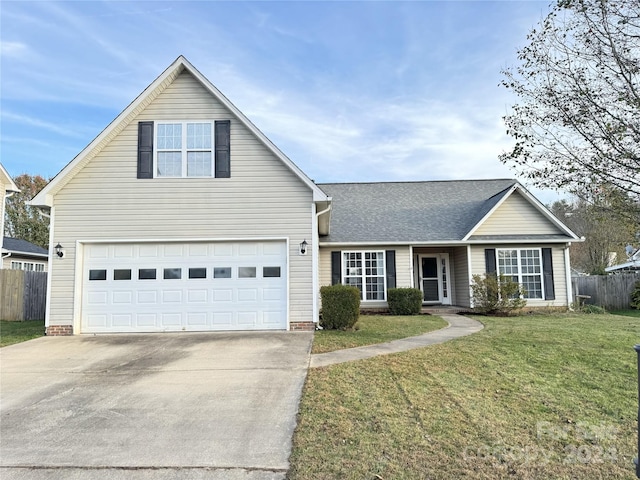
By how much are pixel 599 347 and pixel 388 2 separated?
10115mm

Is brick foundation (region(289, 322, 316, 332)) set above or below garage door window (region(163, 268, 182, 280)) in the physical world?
below

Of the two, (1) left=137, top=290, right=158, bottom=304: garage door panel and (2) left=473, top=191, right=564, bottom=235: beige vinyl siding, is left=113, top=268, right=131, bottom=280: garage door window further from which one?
(2) left=473, top=191, right=564, bottom=235: beige vinyl siding

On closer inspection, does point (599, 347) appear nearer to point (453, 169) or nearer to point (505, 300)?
point (505, 300)

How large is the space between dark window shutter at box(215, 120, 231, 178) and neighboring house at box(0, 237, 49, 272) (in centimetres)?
1582

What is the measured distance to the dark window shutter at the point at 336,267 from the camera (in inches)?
599

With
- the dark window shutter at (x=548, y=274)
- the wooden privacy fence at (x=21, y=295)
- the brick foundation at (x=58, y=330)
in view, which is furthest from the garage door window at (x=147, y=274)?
the dark window shutter at (x=548, y=274)

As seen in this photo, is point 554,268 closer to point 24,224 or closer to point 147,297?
point 147,297

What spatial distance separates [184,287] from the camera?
10438mm

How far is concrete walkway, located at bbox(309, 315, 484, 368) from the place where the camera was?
709cm

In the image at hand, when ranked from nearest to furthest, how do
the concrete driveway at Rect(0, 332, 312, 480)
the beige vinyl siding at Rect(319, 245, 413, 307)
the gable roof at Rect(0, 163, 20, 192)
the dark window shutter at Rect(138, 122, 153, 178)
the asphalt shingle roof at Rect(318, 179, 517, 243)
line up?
the concrete driveway at Rect(0, 332, 312, 480) < the dark window shutter at Rect(138, 122, 153, 178) < the beige vinyl siding at Rect(319, 245, 413, 307) < the asphalt shingle roof at Rect(318, 179, 517, 243) < the gable roof at Rect(0, 163, 20, 192)

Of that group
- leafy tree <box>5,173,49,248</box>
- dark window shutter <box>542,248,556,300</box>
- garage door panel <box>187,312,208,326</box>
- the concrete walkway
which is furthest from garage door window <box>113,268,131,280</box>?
leafy tree <box>5,173,49,248</box>

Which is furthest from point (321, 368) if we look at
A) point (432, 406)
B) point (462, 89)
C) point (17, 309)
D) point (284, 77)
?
point (17, 309)

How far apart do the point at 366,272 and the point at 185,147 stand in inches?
323

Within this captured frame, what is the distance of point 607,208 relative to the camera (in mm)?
5668
